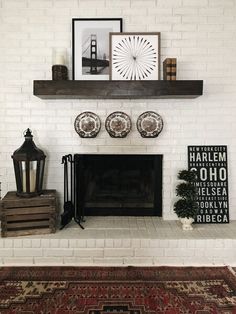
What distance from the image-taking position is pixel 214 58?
9.75 feet

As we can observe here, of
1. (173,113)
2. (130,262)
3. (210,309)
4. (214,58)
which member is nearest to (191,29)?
(214,58)

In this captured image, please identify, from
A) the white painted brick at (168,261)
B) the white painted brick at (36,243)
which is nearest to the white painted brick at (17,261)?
the white painted brick at (36,243)

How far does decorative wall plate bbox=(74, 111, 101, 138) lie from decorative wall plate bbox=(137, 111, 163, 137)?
403mm

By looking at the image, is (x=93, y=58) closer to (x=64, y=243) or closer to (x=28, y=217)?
(x=28, y=217)

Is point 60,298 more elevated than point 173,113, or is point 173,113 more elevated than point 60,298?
point 173,113

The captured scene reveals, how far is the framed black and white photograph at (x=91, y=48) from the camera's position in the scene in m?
2.93

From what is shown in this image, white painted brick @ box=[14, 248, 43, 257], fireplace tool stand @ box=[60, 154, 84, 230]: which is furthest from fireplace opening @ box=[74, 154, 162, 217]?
white painted brick @ box=[14, 248, 43, 257]

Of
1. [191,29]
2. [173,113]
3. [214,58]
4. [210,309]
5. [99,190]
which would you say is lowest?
[210,309]

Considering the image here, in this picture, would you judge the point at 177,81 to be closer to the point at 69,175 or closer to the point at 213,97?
the point at 213,97

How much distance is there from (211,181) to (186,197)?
1.27 ft

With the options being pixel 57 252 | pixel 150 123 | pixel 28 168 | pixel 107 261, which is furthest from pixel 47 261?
pixel 150 123

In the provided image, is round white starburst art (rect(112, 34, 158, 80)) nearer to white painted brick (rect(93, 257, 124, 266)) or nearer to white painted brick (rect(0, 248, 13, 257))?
white painted brick (rect(93, 257, 124, 266))

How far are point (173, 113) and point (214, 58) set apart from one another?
639mm

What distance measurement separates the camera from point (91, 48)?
295cm
